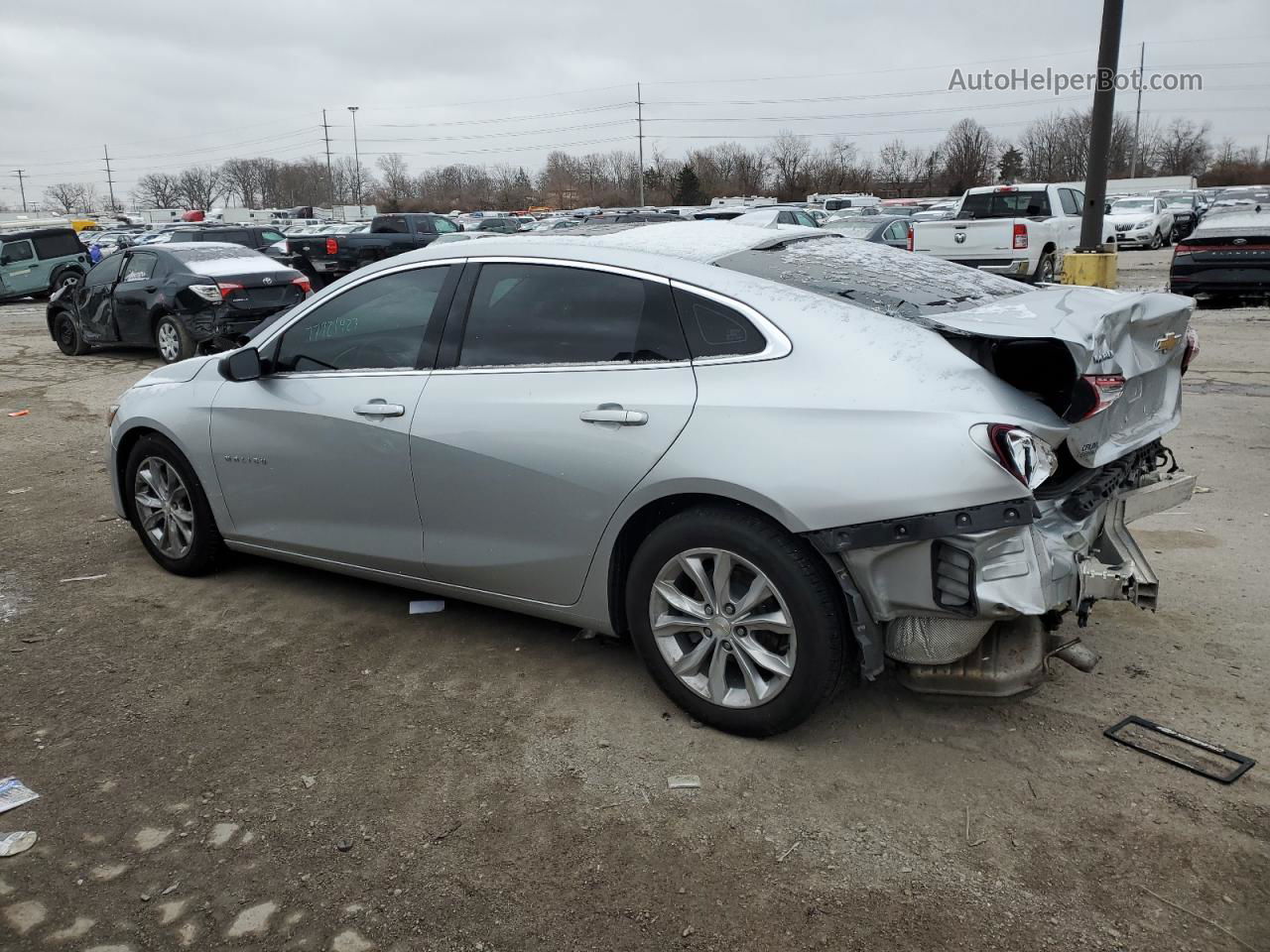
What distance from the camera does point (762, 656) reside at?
347 cm

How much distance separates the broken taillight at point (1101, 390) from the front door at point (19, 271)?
2800 centimetres

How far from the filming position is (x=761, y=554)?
3352 mm

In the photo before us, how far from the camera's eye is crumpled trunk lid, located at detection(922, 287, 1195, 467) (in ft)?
10.8

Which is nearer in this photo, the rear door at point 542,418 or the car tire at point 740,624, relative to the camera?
the car tire at point 740,624

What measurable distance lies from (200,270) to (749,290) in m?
11.7

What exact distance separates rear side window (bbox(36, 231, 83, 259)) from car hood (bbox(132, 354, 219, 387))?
79.3 ft

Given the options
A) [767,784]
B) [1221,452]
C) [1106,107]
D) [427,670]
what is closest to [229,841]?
[427,670]

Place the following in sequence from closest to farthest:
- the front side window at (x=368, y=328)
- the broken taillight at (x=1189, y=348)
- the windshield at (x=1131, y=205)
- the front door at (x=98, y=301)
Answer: the broken taillight at (x=1189, y=348) → the front side window at (x=368, y=328) → the front door at (x=98, y=301) → the windshield at (x=1131, y=205)

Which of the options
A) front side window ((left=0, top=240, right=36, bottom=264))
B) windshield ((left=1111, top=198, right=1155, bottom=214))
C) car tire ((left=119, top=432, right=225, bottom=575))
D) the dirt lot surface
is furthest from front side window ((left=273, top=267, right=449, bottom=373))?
windshield ((left=1111, top=198, right=1155, bottom=214))

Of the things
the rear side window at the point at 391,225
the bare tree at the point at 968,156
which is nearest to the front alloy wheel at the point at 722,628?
the rear side window at the point at 391,225

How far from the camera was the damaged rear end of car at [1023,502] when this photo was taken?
3107 millimetres

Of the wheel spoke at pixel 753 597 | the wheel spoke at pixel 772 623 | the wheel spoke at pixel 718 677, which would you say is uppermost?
the wheel spoke at pixel 753 597

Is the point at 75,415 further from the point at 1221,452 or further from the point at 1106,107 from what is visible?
the point at 1106,107

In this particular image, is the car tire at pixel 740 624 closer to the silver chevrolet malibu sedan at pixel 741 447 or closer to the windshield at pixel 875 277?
the silver chevrolet malibu sedan at pixel 741 447
